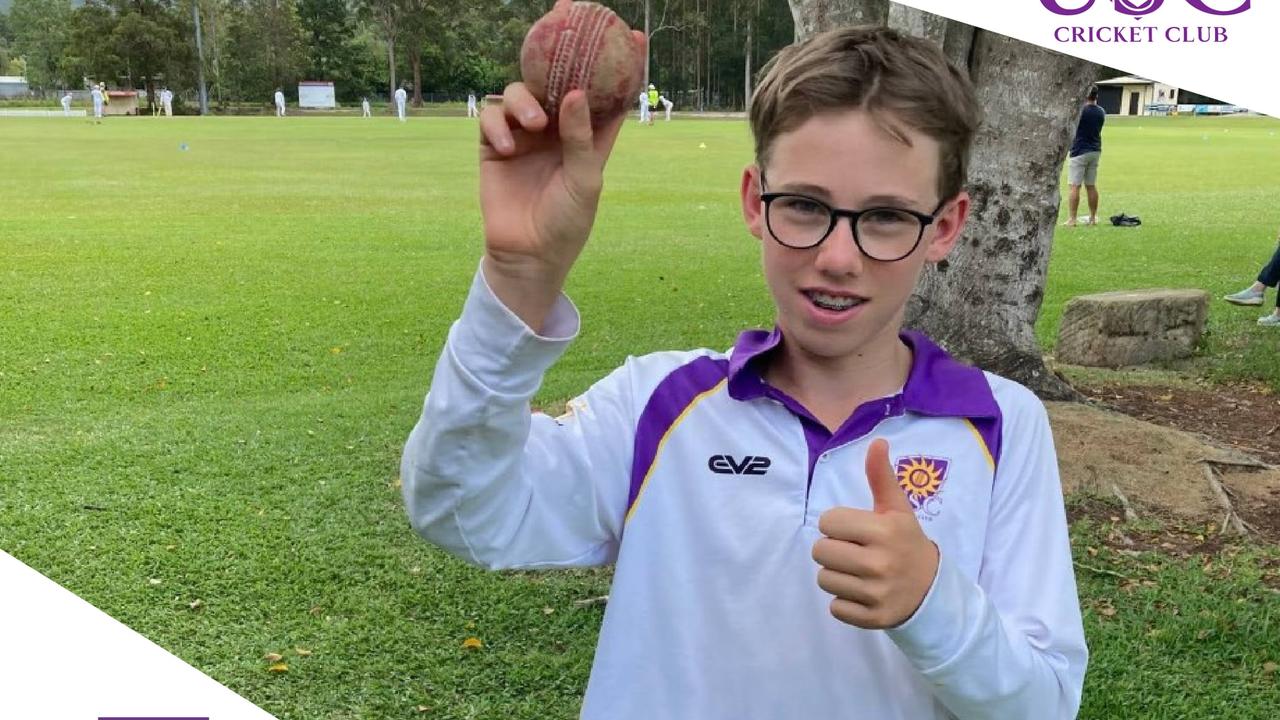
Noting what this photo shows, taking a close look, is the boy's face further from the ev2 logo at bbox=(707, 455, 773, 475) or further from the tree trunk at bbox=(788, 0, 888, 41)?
the tree trunk at bbox=(788, 0, 888, 41)

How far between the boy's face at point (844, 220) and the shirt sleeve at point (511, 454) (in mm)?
329

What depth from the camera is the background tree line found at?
81250 millimetres

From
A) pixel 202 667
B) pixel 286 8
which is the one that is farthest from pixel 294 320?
pixel 286 8

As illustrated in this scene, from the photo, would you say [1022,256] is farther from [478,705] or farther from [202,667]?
[202,667]

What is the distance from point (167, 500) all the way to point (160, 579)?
2.73 feet

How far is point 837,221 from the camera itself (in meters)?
1.62

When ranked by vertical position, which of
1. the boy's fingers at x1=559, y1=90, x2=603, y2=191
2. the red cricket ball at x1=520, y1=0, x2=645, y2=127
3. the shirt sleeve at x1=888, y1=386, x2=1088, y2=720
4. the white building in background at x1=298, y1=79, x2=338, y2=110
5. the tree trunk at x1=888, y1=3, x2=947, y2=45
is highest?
the white building in background at x1=298, y1=79, x2=338, y2=110

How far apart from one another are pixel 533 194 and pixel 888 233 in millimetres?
546

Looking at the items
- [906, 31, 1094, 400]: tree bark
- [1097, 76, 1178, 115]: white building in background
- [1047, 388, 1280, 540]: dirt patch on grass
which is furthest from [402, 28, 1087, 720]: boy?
[1097, 76, 1178, 115]: white building in background

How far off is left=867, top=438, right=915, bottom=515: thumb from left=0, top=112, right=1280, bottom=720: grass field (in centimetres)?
241

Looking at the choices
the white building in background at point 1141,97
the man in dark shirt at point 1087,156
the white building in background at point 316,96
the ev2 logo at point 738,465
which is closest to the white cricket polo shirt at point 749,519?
the ev2 logo at point 738,465

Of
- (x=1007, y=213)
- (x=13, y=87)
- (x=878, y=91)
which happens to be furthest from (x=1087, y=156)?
(x=13, y=87)

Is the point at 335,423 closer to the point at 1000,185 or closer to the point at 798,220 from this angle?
the point at 1000,185

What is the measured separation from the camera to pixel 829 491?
66.2 inches
